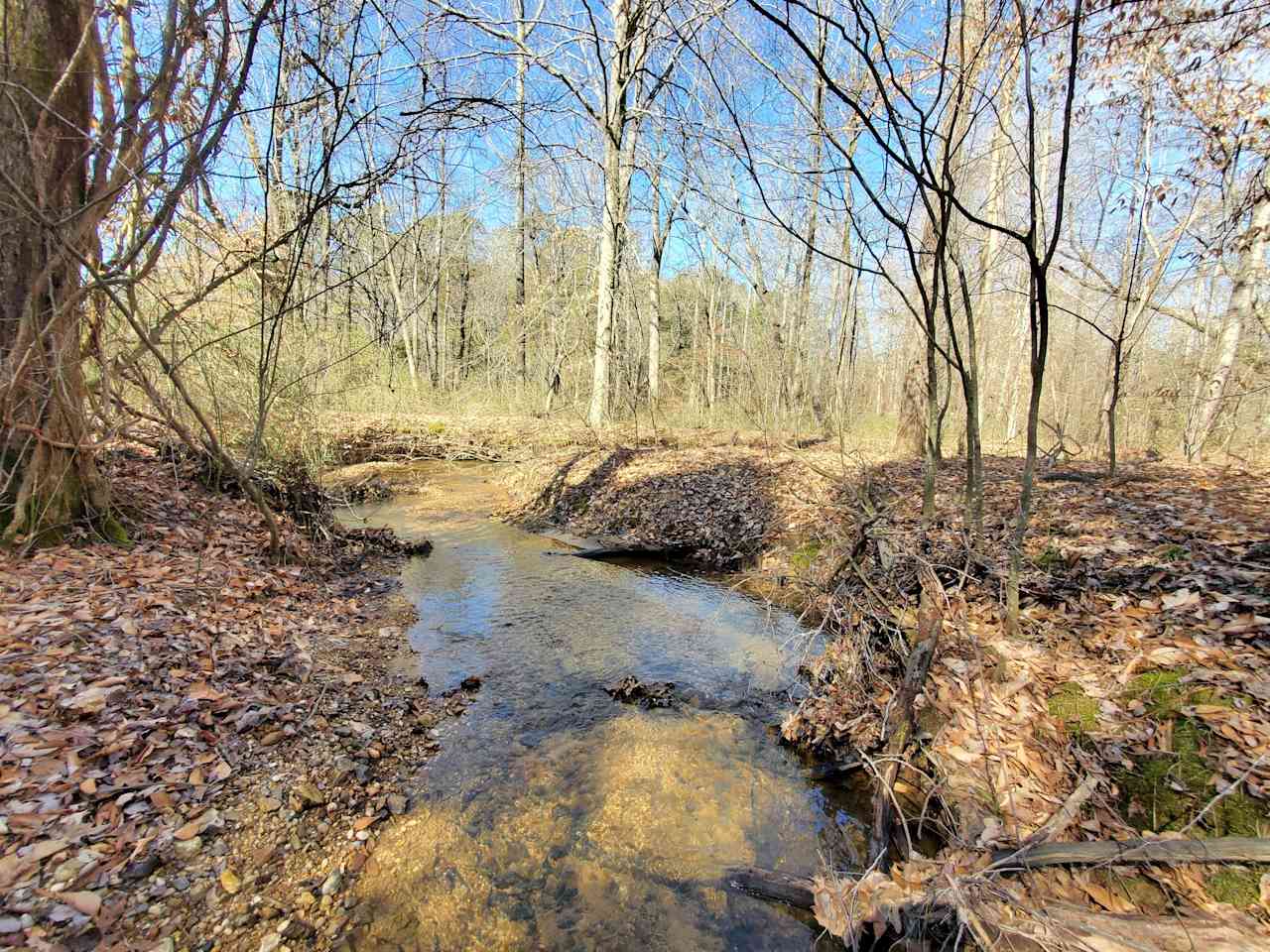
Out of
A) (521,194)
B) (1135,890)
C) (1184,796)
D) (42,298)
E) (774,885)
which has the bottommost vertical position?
(774,885)

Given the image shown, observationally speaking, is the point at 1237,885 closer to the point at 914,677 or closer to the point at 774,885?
the point at 914,677

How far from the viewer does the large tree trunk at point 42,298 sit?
3.95 m

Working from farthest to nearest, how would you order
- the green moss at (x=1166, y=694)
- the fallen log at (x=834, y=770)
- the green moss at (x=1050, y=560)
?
the green moss at (x=1050, y=560)
the fallen log at (x=834, y=770)
the green moss at (x=1166, y=694)

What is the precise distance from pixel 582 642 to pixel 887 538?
2.92m

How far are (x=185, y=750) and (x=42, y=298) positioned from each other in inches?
147

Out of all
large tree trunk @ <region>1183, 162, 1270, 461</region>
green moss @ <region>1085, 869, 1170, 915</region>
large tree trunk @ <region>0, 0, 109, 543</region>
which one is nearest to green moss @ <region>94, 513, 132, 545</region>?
large tree trunk @ <region>0, 0, 109, 543</region>

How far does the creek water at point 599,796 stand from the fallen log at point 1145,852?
3.30 feet

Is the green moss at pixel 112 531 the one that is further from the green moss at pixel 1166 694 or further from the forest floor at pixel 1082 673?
the green moss at pixel 1166 694

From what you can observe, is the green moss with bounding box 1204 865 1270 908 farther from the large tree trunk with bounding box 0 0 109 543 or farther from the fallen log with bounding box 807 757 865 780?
the large tree trunk with bounding box 0 0 109 543

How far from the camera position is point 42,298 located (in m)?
4.25

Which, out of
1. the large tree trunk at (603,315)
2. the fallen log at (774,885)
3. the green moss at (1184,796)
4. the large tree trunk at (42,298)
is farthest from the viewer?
the large tree trunk at (603,315)

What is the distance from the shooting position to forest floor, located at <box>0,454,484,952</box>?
2191 mm

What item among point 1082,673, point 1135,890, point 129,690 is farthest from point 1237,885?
point 129,690

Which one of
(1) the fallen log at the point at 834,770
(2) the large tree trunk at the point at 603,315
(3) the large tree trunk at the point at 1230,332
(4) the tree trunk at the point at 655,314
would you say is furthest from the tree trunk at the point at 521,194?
(3) the large tree trunk at the point at 1230,332
